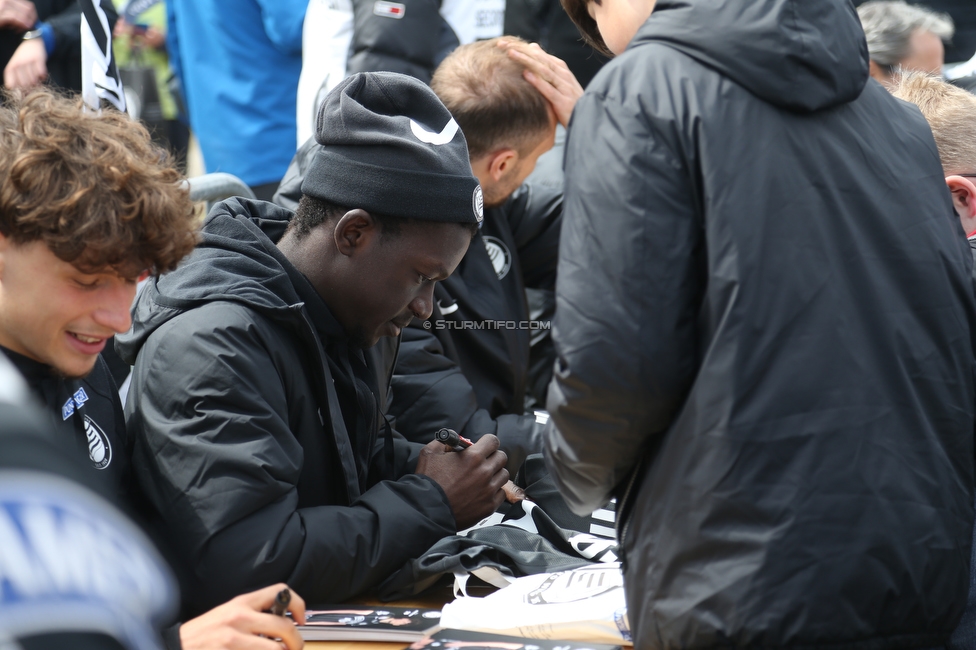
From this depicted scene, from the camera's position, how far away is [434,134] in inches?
83.6

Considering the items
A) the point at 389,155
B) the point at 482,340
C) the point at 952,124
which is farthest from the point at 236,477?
the point at 952,124

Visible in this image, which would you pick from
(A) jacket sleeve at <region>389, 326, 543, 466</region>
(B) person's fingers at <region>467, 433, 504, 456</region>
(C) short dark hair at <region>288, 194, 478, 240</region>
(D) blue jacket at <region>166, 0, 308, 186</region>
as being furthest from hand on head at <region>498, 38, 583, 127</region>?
(D) blue jacket at <region>166, 0, 308, 186</region>

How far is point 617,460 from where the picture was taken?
146cm

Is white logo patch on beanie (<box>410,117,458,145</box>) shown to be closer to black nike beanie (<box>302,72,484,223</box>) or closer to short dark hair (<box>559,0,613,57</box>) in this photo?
black nike beanie (<box>302,72,484,223</box>)

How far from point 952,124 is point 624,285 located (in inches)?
46.3

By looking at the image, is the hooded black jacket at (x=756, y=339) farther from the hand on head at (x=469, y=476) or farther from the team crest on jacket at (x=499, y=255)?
the team crest on jacket at (x=499, y=255)

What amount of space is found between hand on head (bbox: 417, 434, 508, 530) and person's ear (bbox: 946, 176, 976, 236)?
1.08 meters

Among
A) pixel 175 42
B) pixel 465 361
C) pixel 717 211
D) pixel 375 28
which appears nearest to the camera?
pixel 717 211

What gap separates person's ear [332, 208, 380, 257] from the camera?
2.09 meters

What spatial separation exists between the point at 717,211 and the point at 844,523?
452mm

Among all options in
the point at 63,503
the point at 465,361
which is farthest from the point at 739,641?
the point at 465,361

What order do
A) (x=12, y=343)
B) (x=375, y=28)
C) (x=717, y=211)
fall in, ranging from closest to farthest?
1. (x=717, y=211)
2. (x=12, y=343)
3. (x=375, y=28)

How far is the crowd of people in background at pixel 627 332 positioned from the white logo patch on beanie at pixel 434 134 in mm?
19

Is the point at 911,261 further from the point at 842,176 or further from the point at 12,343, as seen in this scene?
the point at 12,343
